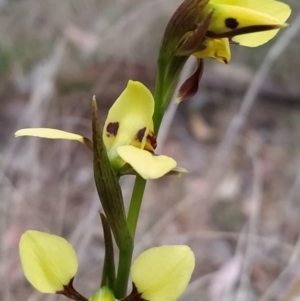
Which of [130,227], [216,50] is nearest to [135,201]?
[130,227]

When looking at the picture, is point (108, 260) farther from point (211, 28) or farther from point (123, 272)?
point (211, 28)

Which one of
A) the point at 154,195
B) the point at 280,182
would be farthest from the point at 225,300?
the point at 280,182

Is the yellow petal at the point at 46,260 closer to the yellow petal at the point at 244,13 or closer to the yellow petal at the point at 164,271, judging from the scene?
the yellow petal at the point at 164,271

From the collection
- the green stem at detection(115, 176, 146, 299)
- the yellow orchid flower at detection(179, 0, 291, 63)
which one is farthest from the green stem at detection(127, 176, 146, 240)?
the yellow orchid flower at detection(179, 0, 291, 63)

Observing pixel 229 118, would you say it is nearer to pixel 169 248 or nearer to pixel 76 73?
pixel 76 73

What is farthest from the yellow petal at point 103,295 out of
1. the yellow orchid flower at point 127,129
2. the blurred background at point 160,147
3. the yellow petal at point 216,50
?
the blurred background at point 160,147
